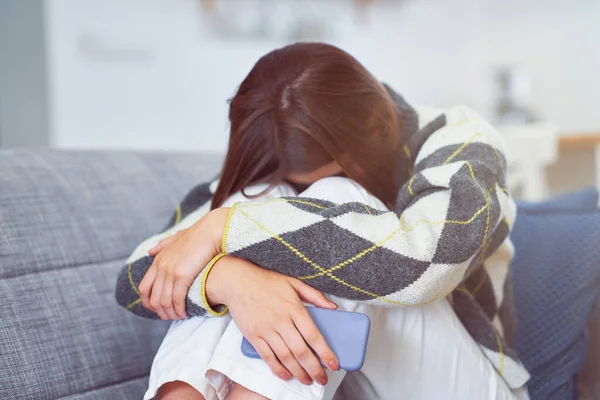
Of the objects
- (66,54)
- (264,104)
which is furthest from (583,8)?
(264,104)

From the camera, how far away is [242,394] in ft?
1.94

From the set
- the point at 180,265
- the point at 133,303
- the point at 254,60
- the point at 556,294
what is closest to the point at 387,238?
the point at 180,265

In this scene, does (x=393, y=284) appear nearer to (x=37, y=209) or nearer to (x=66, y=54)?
(x=37, y=209)

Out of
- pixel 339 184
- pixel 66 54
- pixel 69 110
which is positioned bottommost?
pixel 69 110

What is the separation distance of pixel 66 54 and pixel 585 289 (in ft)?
6.74

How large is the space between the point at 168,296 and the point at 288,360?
17 centimetres

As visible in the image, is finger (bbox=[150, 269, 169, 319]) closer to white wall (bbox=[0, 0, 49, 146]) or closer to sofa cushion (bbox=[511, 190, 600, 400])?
sofa cushion (bbox=[511, 190, 600, 400])

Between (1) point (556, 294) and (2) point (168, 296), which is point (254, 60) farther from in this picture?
(2) point (168, 296)

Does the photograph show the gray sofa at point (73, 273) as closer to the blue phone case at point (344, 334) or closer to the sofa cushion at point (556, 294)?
the sofa cushion at point (556, 294)

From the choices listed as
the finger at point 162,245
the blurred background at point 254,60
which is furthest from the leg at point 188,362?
the blurred background at point 254,60

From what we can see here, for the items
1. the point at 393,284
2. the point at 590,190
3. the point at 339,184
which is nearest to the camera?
the point at 393,284

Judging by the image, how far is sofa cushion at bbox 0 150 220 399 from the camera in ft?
2.43

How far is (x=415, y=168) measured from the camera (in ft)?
2.56

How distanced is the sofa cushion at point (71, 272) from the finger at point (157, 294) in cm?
16
